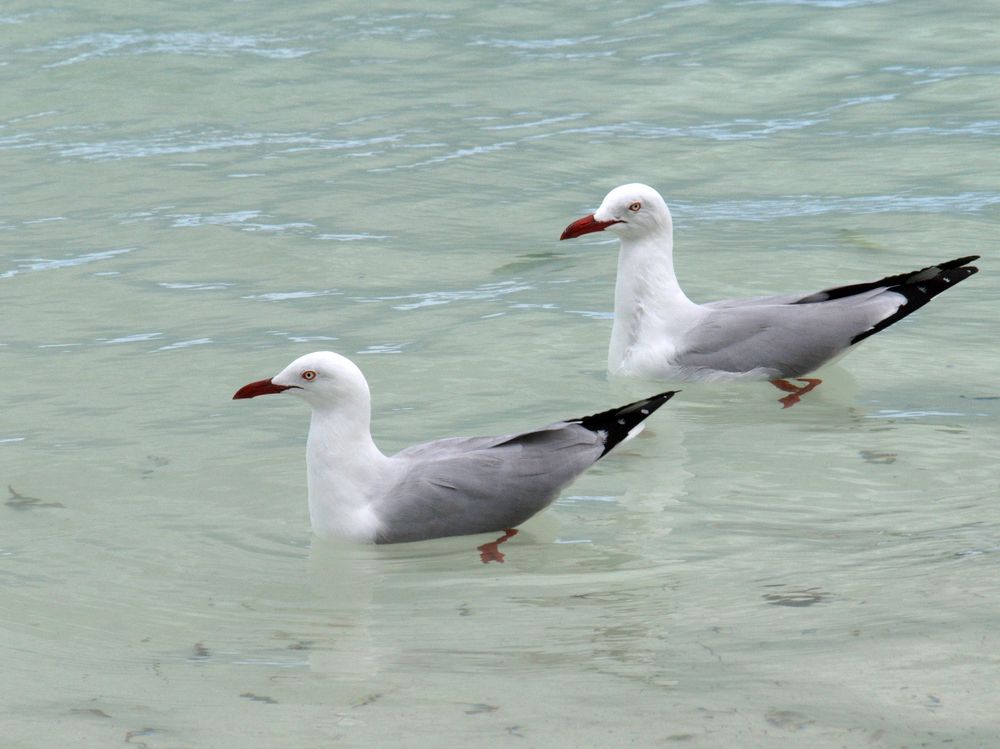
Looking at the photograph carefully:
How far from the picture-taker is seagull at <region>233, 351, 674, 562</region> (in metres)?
7.19

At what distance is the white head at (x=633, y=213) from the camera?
9.71 m

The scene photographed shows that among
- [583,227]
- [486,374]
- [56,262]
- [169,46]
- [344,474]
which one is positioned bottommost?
[486,374]

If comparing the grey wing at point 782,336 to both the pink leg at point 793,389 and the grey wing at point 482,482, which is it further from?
the grey wing at point 482,482

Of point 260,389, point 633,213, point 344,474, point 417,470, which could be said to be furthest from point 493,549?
point 633,213

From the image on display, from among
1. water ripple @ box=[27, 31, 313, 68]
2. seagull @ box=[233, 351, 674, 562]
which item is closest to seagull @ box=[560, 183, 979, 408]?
seagull @ box=[233, 351, 674, 562]

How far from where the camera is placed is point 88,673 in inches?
233

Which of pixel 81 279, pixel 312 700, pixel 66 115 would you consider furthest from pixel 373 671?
pixel 66 115

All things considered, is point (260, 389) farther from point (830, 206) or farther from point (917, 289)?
point (830, 206)

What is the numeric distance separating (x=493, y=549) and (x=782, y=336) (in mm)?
2774

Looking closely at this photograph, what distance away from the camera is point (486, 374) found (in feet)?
30.9

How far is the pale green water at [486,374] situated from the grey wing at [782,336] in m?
A: 0.20

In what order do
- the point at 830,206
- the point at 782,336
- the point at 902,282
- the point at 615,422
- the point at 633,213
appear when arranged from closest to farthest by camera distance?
1. the point at 615,422
2. the point at 782,336
3. the point at 902,282
4. the point at 633,213
5. the point at 830,206

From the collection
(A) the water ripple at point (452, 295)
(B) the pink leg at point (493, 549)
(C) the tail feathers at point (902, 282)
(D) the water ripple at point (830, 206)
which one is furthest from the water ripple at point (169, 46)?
(B) the pink leg at point (493, 549)

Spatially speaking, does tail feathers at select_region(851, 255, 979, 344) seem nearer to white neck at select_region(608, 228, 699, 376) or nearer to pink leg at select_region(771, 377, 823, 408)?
pink leg at select_region(771, 377, 823, 408)
